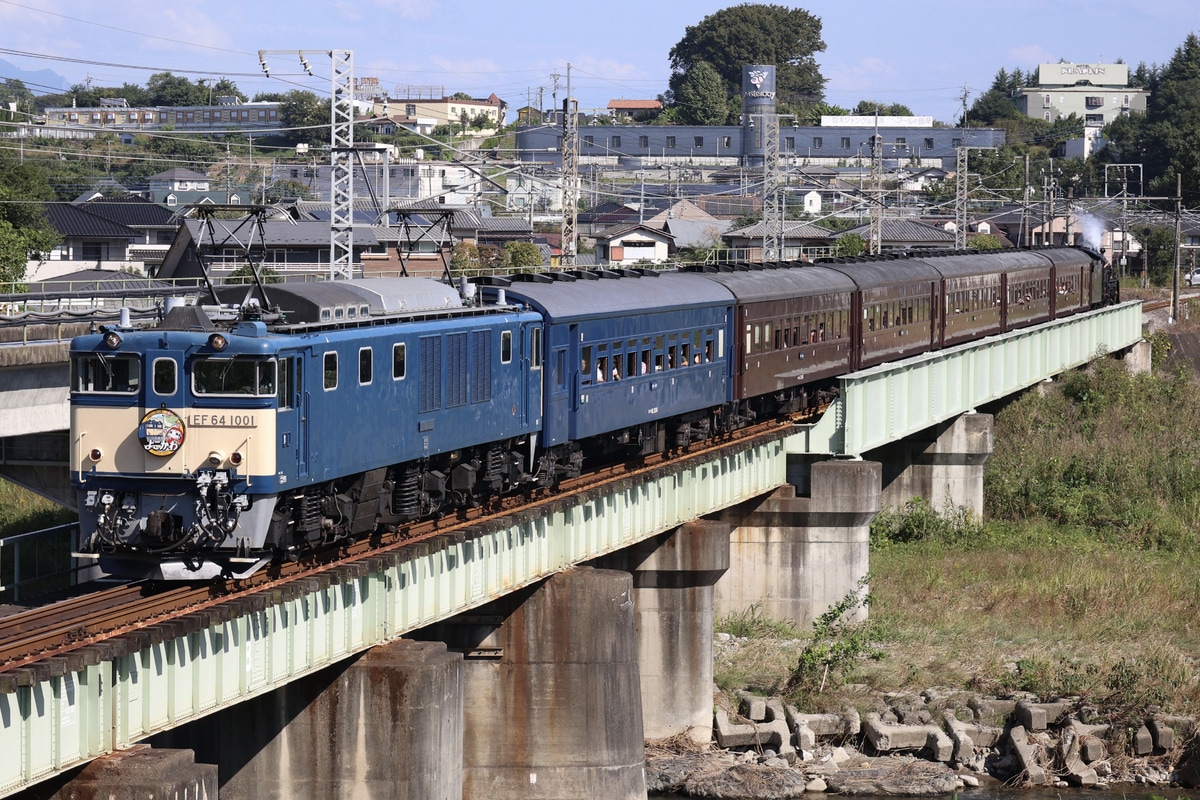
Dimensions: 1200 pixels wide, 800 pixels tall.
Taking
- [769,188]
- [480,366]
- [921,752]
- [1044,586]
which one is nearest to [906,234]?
[769,188]

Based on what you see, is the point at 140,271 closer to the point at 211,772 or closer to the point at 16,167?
the point at 16,167

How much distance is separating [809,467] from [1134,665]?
27.9 feet

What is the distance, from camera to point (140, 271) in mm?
87000

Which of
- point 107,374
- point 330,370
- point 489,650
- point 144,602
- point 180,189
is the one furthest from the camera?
point 180,189

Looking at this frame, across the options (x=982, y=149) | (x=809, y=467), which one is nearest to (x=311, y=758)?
(x=809, y=467)

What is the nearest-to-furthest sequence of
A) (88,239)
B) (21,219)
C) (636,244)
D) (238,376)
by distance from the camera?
(238,376) → (21,219) → (88,239) → (636,244)

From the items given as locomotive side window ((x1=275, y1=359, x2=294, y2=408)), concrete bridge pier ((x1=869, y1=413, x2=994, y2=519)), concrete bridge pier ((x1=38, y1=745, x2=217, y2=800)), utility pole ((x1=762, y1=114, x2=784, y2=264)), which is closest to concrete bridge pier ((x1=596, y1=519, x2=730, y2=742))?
locomotive side window ((x1=275, y1=359, x2=294, y2=408))

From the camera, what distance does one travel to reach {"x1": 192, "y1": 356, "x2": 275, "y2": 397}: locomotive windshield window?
20.7 meters

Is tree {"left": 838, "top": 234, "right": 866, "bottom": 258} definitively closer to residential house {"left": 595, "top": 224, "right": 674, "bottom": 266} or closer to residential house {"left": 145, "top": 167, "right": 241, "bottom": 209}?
residential house {"left": 595, "top": 224, "right": 674, "bottom": 266}

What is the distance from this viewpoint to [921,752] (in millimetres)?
34812

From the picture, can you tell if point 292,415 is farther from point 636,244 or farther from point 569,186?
point 636,244

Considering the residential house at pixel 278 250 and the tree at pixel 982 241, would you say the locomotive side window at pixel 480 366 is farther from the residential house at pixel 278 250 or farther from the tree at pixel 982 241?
the tree at pixel 982 241

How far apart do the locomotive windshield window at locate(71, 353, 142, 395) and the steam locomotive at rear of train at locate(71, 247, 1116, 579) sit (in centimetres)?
2

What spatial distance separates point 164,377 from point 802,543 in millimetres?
22652
